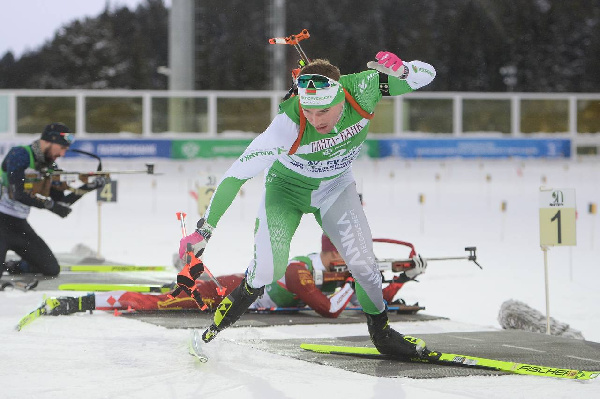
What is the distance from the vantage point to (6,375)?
5215mm

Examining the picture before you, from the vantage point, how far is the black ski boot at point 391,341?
6.02 metres

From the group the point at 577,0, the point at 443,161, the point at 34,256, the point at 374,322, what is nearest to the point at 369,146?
the point at 443,161

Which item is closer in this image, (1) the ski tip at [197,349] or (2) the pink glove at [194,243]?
(2) the pink glove at [194,243]

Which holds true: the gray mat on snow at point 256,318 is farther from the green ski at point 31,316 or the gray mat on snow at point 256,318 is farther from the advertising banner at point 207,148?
the advertising banner at point 207,148

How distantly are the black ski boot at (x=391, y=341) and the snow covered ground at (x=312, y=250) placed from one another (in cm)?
60

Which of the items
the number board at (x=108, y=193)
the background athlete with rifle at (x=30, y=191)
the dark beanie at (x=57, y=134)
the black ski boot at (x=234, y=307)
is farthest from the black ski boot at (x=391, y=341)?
the number board at (x=108, y=193)

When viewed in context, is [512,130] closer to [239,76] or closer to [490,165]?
[490,165]

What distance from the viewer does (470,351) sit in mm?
6309

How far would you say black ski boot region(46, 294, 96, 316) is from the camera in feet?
24.1

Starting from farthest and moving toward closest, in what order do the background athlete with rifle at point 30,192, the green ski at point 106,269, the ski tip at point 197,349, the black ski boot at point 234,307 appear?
the green ski at point 106,269
the background athlete with rifle at point 30,192
the black ski boot at point 234,307
the ski tip at point 197,349

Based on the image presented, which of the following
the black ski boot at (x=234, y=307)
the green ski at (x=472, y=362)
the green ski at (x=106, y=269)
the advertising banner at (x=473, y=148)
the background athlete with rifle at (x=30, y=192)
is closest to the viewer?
the green ski at (x=472, y=362)

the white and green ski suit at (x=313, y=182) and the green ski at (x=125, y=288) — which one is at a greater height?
the white and green ski suit at (x=313, y=182)

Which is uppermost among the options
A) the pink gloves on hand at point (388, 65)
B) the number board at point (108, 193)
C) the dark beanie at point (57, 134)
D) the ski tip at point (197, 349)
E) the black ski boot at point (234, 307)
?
the pink gloves on hand at point (388, 65)

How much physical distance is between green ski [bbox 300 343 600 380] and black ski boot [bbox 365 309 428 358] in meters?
0.06
